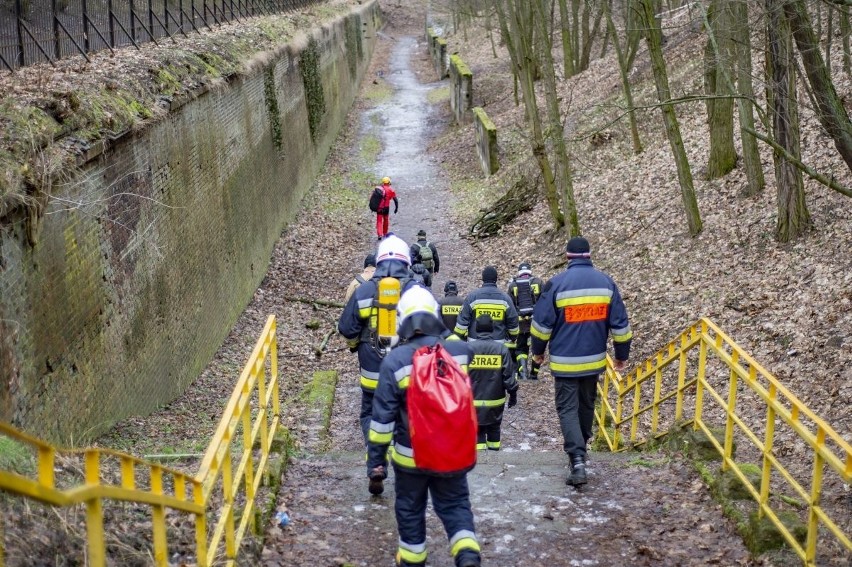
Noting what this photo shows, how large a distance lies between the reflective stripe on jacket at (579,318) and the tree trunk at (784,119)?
411 cm

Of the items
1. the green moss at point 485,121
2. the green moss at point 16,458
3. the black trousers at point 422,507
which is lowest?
the green moss at point 485,121

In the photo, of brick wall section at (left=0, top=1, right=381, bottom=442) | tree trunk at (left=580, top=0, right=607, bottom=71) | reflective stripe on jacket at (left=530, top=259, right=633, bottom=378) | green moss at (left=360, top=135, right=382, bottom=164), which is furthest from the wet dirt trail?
tree trunk at (left=580, top=0, right=607, bottom=71)

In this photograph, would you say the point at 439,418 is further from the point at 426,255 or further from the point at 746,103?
the point at 746,103

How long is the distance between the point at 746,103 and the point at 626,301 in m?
3.65

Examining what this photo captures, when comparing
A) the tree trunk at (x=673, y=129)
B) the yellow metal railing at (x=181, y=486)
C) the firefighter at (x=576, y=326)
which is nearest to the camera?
the yellow metal railing at (x=181, y=486)

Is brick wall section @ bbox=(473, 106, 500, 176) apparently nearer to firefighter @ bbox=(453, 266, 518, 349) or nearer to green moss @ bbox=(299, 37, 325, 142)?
green moss @ bbox=(299, 37, 325, 142)

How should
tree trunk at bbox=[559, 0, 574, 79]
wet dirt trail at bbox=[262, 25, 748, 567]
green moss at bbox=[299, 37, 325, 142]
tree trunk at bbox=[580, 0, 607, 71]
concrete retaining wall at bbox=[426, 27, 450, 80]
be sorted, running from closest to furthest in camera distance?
wet dirt trail at bbox=[262, 25, 748, 567] → tree trunk at bbox=[559, 0, 574, 79] → green moss at bbox=[299, 37, 325, 142] → tree trunk at bbox=[580, 0, 607, 71] → concrete retaining wall at bbox=[426, 27, 450, 80]

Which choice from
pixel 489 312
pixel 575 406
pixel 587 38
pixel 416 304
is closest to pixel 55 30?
pixel 489 312

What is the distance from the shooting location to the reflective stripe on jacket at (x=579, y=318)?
25.9 feet

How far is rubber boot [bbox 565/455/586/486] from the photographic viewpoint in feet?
24.9

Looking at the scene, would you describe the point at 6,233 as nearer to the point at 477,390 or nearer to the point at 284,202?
the point at 477,390

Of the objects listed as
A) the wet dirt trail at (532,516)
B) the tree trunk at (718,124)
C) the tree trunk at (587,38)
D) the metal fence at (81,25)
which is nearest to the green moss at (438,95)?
the tree trunk at (587,38)

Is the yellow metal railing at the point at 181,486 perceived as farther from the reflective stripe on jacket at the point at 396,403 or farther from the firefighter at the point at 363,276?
the firefighter at the point at 363,276

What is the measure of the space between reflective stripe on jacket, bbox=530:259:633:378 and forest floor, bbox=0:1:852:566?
99 centimetres
